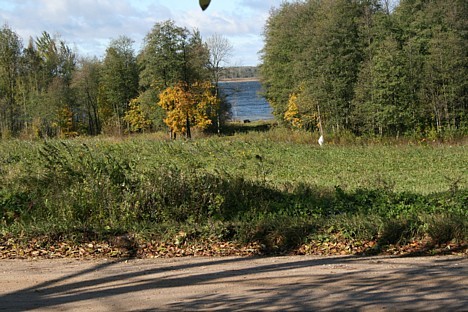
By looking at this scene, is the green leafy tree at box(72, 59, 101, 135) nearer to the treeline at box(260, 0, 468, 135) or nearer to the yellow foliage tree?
the yellow foliage tree

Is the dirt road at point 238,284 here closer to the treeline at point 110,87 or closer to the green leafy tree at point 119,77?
the treeline at point 110,87

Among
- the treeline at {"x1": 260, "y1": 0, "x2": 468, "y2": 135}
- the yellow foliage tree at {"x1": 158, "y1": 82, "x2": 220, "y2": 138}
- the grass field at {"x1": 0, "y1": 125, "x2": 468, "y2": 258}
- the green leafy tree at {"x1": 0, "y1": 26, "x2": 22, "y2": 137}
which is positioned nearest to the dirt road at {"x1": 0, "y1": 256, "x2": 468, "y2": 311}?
the grass field at {"x1": 0, "y1": 125, "x2": 468, "y2": 258}

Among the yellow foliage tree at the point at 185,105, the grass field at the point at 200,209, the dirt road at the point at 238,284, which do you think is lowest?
the dirt road at the point at 238,284

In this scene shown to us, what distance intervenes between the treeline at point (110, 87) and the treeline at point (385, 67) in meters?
9.10

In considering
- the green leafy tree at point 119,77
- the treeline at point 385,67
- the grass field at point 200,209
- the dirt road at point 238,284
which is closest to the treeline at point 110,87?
the green leafy tree at point 119,77

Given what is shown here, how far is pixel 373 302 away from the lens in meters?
5.58

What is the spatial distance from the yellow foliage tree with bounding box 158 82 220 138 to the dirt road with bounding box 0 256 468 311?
38947mm

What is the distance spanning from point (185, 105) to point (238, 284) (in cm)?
4098

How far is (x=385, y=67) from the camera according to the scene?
38750 millimetres

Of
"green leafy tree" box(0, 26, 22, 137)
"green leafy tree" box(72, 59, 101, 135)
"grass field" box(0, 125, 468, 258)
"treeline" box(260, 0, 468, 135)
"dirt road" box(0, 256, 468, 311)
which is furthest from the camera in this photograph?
"green leafy tree" box(72, 59, 101, 135)

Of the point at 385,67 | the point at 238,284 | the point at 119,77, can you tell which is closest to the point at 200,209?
the point at 238,284

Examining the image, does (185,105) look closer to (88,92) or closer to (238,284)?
(88,92)

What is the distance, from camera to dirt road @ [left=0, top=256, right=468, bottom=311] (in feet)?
18.5

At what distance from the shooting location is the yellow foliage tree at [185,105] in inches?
1823
